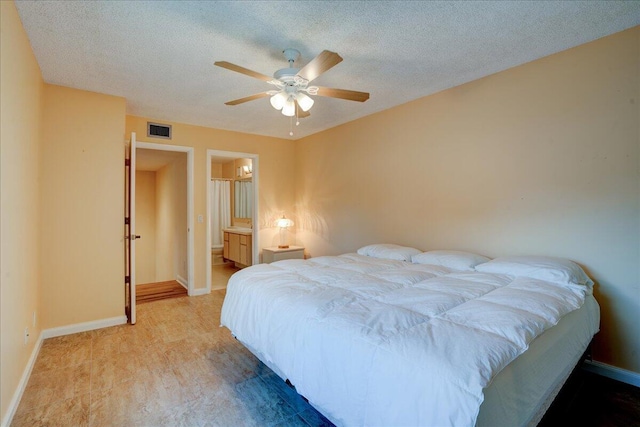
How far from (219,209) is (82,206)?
3.91 meters

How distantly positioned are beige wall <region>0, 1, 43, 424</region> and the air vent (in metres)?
1.44

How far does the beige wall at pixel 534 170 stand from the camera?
7.41 ft

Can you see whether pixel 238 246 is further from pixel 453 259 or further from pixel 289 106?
pixel 453 259

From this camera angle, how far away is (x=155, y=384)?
225 centimetres

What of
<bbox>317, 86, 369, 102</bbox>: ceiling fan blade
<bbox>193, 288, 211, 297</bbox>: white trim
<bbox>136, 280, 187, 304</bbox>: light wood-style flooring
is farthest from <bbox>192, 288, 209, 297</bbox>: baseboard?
<bbox>317, 86, 369, 102</bbox>: ceiling fan blade

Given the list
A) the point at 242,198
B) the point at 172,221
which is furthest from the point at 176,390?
the point at 242,198

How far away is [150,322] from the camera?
346 cm

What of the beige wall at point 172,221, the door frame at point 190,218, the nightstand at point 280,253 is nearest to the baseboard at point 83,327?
the door frame at point 190,218

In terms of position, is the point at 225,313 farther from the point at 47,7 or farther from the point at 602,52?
the point at 602,52

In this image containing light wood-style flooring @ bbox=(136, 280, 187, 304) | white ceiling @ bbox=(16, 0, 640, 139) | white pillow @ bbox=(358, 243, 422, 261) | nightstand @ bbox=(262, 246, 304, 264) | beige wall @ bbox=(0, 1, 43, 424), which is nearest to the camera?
beige wall @ bbox=(0, 1, 43, 424)

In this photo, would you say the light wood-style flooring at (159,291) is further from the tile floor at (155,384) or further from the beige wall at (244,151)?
the tile floor at (155,384)

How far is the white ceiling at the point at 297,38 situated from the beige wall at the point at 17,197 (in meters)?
0.25

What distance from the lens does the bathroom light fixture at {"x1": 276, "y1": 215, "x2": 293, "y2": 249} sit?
512cm

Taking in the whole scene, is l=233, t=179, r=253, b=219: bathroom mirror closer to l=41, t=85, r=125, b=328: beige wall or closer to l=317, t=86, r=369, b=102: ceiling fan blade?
l=41, t=85, r=125, b=328: beige wall
